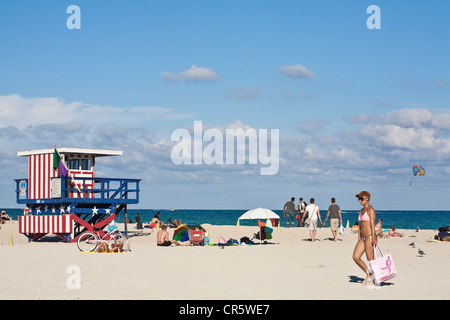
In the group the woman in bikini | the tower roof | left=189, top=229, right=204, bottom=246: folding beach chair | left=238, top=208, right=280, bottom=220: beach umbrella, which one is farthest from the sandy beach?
the tower roof

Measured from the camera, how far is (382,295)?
36.1 ft

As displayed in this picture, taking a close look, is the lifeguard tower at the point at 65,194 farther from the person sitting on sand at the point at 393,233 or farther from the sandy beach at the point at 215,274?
the person sitting on sand at the point at 393,233

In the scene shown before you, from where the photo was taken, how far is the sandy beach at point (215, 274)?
438 inches

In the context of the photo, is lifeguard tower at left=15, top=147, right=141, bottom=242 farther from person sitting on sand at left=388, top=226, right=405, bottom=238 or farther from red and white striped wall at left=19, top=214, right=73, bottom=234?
person sitting on sand at left=388, top=226, right=405, bottom=238

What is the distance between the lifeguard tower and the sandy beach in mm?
3558

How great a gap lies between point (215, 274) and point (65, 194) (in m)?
13.7

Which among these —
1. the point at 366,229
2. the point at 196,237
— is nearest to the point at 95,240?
the point at 196,237

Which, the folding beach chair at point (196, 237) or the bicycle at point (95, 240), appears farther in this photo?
the folding beach chair at point (196, 237)

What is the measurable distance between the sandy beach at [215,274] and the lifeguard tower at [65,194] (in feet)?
11.7

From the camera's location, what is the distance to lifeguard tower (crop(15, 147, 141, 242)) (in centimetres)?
2598

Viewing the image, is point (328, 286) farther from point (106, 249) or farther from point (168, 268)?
point (106, 249)

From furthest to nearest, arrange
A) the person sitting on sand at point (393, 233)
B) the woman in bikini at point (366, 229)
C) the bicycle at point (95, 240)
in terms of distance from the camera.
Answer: the person sitting on sand at point (393, 233), the bicycle at point (95, 240), the woman in bikini at point (366, 229)

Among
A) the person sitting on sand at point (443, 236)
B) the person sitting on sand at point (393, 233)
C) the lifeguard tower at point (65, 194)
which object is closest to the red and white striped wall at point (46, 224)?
the lifeguard tower at point (65, 194)
